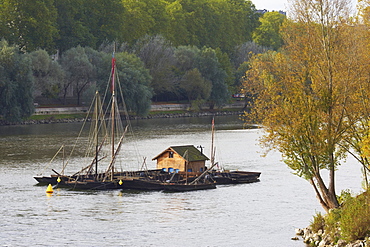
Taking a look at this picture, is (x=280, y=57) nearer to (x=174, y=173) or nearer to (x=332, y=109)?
(x=332, y=109)

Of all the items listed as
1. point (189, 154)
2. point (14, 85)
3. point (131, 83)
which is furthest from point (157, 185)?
point (131, 83)

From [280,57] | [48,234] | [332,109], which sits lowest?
[48,234]

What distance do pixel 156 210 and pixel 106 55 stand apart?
3554 inches

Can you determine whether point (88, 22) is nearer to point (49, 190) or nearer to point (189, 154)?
point (189, 154)

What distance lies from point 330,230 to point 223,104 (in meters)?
131

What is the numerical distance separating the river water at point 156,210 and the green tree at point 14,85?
3216cm

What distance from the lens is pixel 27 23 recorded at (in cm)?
13688

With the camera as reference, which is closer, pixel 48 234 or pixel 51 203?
pixel 48 234

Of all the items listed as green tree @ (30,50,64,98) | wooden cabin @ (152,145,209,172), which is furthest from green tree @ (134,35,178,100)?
wooden cabin @ (152,145,209,172)

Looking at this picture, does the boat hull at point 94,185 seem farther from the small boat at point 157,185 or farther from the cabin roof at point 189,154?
the cabin roof at point 189,154

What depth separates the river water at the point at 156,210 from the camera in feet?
145

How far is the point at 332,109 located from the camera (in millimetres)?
41031

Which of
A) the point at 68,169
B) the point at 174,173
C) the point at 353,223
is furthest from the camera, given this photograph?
the point at 68,169

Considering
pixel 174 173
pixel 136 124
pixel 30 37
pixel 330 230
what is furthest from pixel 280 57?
pixel 30 37
